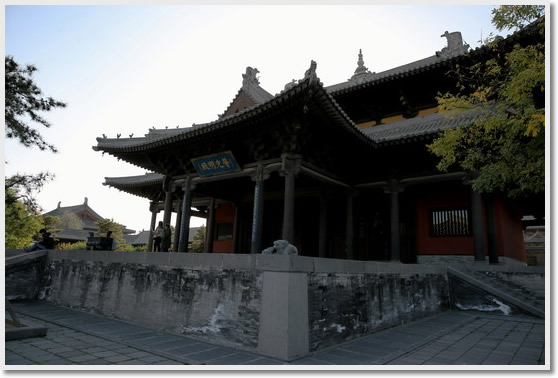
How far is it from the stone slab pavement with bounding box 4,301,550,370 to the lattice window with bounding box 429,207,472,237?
12.3ft

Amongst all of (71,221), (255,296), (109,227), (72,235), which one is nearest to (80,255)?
(255,296)

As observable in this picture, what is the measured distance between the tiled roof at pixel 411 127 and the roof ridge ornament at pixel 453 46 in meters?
2.22

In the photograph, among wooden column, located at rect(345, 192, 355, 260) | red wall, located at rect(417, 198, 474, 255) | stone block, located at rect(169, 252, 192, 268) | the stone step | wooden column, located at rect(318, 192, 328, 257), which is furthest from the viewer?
wooden column, located at rect(318, 192, 328, 257)

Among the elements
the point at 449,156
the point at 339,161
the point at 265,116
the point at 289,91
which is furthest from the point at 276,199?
the point at 449,156

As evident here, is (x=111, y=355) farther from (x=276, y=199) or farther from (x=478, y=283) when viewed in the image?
(x=276, y=199)

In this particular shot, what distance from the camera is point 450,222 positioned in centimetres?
1067

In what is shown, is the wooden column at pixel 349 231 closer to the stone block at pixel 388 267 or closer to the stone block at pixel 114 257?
the stone block at pixel 388 267

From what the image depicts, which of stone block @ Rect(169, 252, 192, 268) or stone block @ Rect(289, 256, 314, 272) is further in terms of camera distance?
stone block @ Rect(169, 252, 192, 268)

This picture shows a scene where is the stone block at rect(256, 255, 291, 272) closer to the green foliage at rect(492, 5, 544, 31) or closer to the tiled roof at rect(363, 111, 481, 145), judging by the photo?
the green foliage at rect(492, 5, 544, 31)

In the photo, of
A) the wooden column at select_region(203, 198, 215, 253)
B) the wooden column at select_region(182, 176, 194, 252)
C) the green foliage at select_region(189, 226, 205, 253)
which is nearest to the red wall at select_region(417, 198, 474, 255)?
the wooden column at select_region(182, 176, 194, 252)

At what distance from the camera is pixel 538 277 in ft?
27.1

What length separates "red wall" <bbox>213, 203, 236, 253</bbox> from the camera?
14953 millimetres

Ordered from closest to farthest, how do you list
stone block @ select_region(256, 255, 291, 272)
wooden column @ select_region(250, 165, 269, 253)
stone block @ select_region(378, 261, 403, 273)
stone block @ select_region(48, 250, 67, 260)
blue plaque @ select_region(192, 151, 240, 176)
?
stone block @ select_region(256, 255, 291, 272) → stone block @ select_region(378, 261, 403, 273) → wooden column @ select_region(250, 165, 269, 253) → stone block @ select_region(48, 250, 67, 260) → blue plaque @ select_region(192, 151, 240, 176)

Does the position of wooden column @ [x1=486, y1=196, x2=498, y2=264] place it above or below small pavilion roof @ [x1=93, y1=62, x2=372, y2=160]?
below
